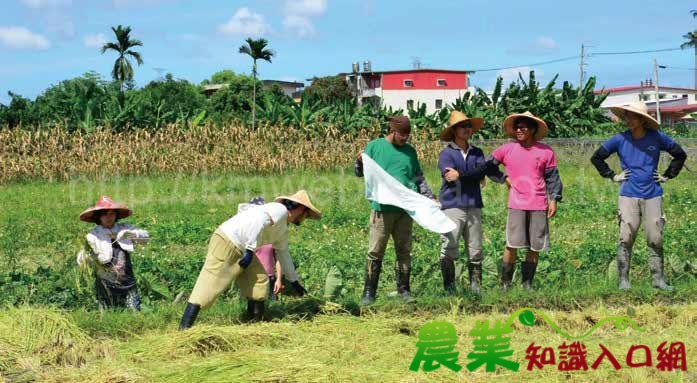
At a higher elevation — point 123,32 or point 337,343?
point 123,32

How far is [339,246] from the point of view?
9961mm

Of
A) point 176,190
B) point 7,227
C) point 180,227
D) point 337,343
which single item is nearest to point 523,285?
point 337,343

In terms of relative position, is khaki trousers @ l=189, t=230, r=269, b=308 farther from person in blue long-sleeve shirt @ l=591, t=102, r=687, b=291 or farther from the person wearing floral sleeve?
person in blue long-sleeve shirt @ l=591, t=102, r=687, b=291

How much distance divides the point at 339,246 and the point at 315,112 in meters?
15.0

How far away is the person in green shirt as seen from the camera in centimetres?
695

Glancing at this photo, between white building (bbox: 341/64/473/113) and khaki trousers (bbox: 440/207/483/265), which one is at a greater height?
white building (bbox: 341/64/473/113)

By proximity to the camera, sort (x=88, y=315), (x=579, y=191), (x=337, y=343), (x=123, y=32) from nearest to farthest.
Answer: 1. (x=337, y=343)
2. (x=88, y=315)
3. (x=579, y=191)
4. (x=123, y=32)

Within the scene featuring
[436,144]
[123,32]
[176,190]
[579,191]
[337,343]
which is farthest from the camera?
[123,32]

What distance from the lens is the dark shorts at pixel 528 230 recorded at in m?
7.23

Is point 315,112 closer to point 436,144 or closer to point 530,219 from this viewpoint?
point 436,144

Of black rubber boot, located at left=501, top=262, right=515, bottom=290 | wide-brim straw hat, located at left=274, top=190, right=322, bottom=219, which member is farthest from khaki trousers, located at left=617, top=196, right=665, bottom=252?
wide-brim straw hat, located at left=274, top=190, right=322, bottom=219

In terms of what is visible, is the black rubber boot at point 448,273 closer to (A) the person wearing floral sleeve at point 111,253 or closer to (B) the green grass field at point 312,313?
(B) the green grass field at point 312,313

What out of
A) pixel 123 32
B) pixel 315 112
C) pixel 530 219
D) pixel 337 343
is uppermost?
pixel 123 32

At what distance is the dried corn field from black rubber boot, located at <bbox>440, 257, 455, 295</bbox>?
13761 mm
